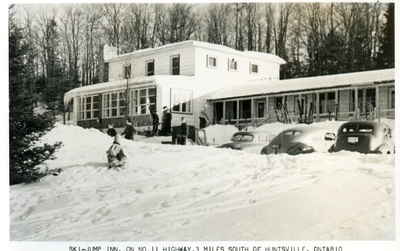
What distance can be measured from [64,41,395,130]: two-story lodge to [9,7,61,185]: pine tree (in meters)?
0.80

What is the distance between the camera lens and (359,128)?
813 cm

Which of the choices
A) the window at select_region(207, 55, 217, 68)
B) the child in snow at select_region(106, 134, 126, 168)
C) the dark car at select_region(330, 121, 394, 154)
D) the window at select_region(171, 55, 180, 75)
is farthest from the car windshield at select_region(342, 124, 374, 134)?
the window at select_region(171, 55, 180, 75)

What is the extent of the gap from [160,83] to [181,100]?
1.58 feet

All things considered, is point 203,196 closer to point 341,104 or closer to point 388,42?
point 341,104

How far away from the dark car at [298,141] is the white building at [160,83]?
1.25m

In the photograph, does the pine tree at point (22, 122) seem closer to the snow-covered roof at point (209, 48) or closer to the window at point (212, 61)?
the snow-covered roof at point (209, 48)

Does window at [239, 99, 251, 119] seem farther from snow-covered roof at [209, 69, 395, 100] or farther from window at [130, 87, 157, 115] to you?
window at [130, 87, 157, 115]

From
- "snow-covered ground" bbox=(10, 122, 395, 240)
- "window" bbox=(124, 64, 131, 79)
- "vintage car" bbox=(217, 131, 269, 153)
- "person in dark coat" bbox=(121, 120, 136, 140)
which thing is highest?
"window" bbox=(124, 64, 131, 79)

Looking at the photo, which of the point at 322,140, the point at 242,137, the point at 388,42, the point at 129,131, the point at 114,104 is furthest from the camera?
the point at 114,104

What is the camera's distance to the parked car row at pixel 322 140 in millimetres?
7949

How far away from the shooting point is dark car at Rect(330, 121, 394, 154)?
7.88 m

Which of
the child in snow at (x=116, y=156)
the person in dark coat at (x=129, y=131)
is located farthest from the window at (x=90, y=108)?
the child in snow at (x=116, y=156)

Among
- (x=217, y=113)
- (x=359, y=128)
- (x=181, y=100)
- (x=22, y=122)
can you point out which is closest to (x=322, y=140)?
(x=359, y=128)

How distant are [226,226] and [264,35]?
3138mm
